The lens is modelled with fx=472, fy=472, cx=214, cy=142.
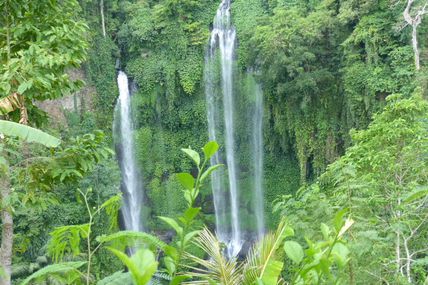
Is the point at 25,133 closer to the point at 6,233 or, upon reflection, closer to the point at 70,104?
the point at 6,233

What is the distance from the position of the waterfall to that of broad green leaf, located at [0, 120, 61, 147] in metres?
13.6

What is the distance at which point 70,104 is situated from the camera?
54.0ft

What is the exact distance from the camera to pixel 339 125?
14750 mm

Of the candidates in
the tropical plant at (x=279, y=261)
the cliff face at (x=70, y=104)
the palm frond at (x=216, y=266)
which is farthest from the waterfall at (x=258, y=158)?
the palm frond at (x=216, y=266)

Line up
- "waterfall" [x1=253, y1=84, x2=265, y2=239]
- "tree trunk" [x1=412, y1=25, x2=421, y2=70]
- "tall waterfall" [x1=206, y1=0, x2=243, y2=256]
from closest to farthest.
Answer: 1. "tree trunk" [x1=412, y1=25, x2=421, y2=70]
2. "waterfall" [x1=253, y1=84, x2=265, y2=239]
3. "tall waterfall" [x1=206, y1=0, x2=243, y2=256]

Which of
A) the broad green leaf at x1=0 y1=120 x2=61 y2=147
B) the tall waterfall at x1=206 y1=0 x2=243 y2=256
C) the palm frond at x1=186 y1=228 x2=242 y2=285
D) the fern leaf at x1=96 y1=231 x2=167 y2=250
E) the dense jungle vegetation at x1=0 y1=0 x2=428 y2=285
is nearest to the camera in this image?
the fern leaf at x1=96 y1=231 x2=167 y2=250

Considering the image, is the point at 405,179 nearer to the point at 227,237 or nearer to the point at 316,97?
the point at 316,97

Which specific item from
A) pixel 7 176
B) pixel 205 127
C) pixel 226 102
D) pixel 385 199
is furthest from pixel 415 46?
pixel 7 176

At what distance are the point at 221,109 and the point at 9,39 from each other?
13.0 meters

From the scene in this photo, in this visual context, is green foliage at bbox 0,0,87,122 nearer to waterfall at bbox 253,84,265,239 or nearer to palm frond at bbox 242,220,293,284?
palm frond at bbox 242,220,293,284

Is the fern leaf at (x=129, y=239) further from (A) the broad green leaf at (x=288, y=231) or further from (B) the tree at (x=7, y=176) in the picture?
(B) the tree at (x=7, y=176)

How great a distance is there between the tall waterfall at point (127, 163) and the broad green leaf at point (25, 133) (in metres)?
13.6

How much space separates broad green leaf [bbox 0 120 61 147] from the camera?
124 inches

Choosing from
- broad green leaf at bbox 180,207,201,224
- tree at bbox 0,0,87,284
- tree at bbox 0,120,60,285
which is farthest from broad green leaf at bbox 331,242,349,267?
tree at bbox 0,0,87,284
